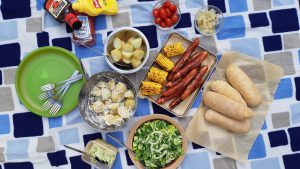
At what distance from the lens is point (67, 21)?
134 cm

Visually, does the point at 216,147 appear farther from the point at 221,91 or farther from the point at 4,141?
Result: the point at 4,141

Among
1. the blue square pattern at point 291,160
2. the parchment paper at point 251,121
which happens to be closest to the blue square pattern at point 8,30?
the parchment paper at point 251,121

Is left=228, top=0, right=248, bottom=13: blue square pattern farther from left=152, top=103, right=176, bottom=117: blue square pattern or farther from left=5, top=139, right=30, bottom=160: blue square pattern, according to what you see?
left=5, top=139, right=30, bottom=160: blue square pattern

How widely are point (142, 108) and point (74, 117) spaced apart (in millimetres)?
243

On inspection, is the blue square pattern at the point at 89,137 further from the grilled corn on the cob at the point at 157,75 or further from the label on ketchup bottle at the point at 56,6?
the label on ketchup bottle at the point at 56,6

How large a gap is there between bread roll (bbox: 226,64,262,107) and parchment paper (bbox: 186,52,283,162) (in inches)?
1.2

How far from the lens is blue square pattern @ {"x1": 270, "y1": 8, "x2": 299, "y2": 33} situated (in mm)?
1426

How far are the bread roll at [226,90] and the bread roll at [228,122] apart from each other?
7cm

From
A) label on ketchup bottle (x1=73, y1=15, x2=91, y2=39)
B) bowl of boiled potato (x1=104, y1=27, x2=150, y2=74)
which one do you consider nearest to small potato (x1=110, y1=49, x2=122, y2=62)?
bowl of boiled potato (x1=104, y1=27, x2=150, y2=74)

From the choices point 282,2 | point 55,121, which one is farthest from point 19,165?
point 282,2

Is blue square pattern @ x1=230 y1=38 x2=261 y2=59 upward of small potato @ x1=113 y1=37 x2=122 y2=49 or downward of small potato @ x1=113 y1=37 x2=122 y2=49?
downward

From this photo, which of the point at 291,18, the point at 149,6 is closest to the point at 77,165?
the point at 149,6

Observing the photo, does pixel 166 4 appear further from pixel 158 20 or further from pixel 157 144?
pixel 157 144

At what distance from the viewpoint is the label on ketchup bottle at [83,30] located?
1357 mm
